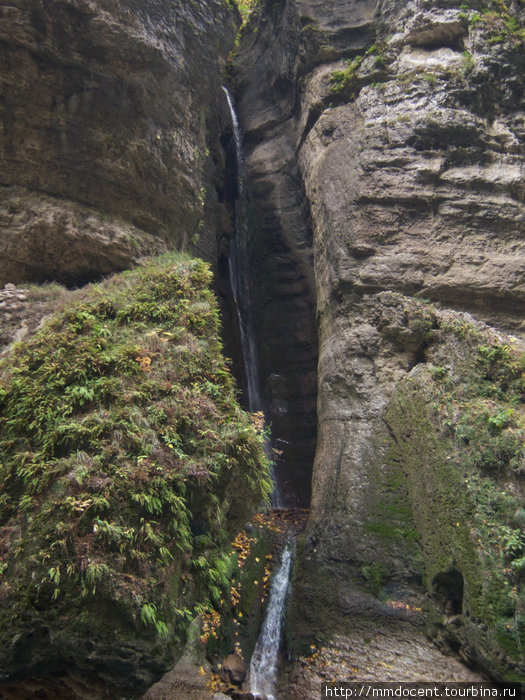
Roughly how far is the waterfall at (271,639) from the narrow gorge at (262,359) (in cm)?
4

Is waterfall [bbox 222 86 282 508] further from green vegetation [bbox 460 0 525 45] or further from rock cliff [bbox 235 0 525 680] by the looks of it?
green vegetation [bbox 460 0 525 45]

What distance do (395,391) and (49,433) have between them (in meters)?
6.98

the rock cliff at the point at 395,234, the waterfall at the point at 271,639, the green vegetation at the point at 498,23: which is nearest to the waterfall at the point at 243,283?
the rock cliff at the point at 395,234

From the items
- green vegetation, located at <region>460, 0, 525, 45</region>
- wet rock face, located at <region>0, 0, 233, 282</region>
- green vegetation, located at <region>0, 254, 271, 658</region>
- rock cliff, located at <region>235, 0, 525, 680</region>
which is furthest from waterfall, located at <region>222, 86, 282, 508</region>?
green vegetation, located at <region>460, 0, 525, 45</region>

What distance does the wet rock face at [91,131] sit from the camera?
31.6 feet

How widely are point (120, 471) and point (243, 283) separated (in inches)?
451

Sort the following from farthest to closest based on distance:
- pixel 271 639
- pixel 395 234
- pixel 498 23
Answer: pixel 498 23 → pixel 395 234 → pixel 271 639

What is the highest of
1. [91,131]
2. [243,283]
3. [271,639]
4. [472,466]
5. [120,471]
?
[91,131]

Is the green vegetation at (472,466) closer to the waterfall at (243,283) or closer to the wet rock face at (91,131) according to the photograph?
the waterfall at (243,283)

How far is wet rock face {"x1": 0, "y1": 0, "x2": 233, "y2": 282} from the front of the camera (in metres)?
9.62

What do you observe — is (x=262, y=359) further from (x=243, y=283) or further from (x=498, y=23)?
(x=498, y=23)

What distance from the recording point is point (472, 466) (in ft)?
24.6

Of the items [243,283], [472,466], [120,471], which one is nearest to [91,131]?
[243,283]

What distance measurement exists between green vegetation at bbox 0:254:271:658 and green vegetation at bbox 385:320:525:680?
128 inches
